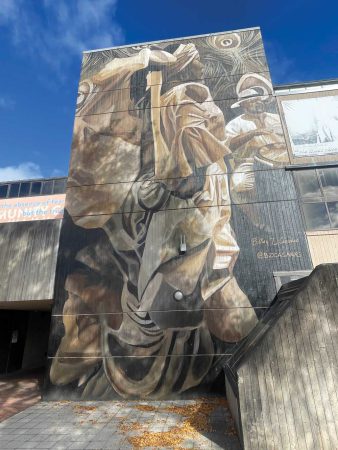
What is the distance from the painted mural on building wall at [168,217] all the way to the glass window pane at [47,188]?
24.6 feet

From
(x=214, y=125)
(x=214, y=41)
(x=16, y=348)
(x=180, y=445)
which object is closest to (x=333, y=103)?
(x=214, y=125)

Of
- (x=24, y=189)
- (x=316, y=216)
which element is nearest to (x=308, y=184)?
(x=316, y=216)

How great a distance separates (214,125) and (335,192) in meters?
5.99

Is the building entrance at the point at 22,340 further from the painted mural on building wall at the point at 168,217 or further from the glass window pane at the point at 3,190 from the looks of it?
the glass window pane at the point at 3,190

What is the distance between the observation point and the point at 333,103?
12.9 m

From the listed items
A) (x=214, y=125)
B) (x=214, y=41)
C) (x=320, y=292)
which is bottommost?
(x=320, y=292)

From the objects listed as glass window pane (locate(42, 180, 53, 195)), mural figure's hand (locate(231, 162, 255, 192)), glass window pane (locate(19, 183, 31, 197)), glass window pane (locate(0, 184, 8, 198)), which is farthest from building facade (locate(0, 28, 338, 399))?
glass window pane (locate(0, 184, 8, 198))

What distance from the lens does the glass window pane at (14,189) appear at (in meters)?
20.2

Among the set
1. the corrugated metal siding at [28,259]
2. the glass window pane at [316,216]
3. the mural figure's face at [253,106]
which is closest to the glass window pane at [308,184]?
the glass window pane at [316,216]

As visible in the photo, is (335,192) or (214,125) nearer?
(335,192)

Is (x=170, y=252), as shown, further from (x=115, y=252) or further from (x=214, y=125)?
(x=214, y=125)

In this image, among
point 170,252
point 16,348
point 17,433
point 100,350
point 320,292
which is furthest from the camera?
point 16,348

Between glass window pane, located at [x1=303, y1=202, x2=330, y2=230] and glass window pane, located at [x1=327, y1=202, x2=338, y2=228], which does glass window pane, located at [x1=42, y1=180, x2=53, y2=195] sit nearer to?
glass window pane, located at [x1=303, y1=202, x2=330, y2=230]

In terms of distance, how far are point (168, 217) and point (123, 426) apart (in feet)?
23.8
